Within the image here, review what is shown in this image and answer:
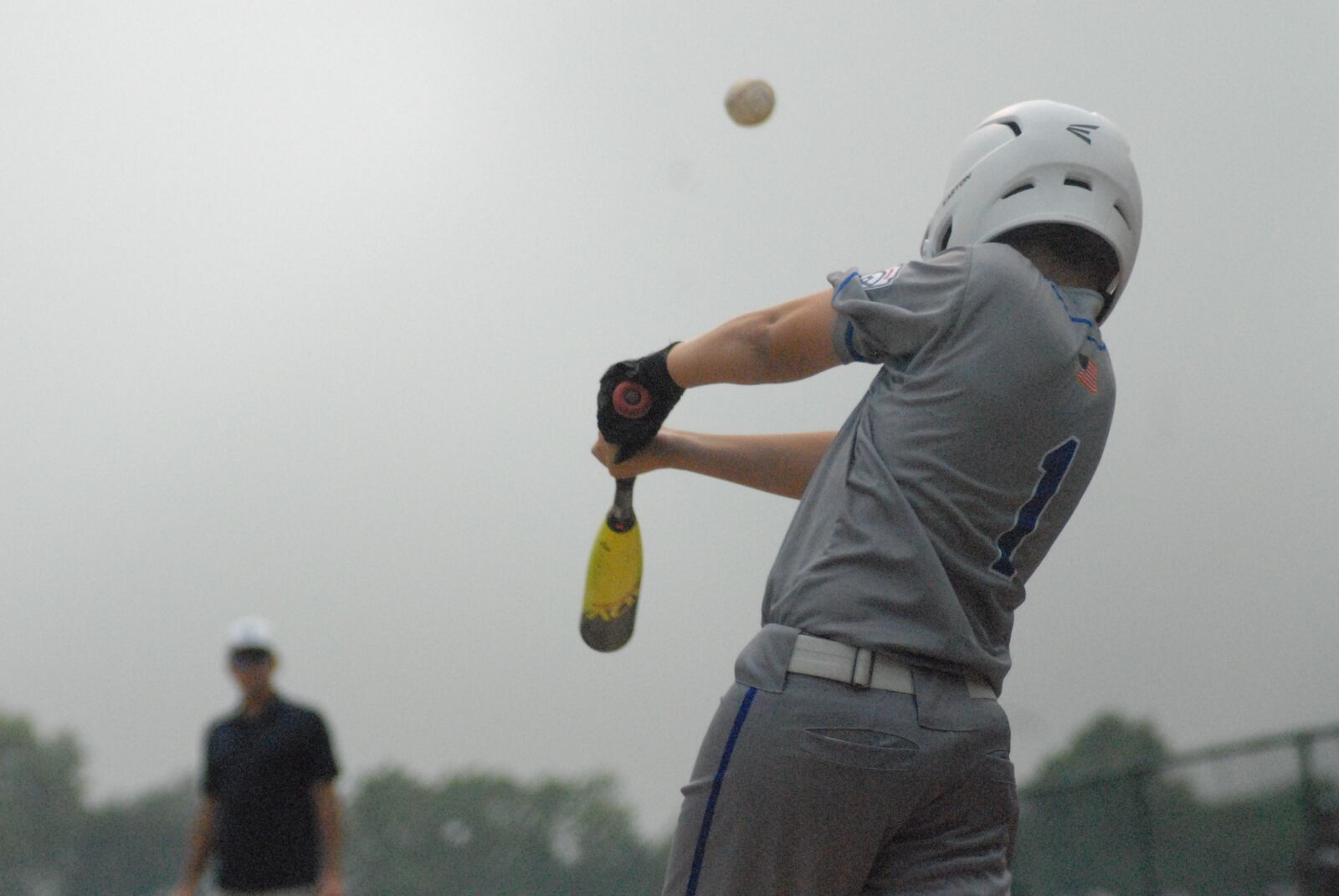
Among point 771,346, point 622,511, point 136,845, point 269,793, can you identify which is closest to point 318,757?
point 269,793

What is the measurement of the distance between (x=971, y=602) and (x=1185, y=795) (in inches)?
220

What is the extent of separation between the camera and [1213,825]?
6.06m

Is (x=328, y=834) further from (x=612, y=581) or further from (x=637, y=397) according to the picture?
(x=637, y=397)

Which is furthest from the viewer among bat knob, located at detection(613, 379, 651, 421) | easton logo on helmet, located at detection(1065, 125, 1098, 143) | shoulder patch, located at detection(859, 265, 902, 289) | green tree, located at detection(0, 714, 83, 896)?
green tree, located at detection(0, 714, 83, 896)

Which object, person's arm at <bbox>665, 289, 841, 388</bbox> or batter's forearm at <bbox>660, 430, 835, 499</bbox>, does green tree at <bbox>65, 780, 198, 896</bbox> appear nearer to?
batter's forearm at <bbox>660, 430, 835, 499</bbox>

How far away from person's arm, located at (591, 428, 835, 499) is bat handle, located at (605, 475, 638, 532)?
146 mm

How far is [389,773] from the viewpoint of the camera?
406 inches

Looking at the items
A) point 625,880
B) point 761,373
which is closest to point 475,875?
point 625,880

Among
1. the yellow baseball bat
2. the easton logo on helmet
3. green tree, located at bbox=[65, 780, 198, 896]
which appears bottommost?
green tree, located at bbox=[65, 780, 198, 896]

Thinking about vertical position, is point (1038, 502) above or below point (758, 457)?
below

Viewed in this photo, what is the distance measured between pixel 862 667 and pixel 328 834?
3.44m

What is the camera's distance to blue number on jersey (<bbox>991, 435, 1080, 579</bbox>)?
144 cm

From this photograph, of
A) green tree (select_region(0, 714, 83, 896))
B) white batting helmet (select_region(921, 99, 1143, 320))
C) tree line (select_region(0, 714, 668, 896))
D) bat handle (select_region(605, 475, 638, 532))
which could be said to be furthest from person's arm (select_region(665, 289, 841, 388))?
green tree (select_region(0, 714, 83, 896))

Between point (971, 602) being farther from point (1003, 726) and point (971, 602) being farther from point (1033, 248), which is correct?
point (1033, 248)
